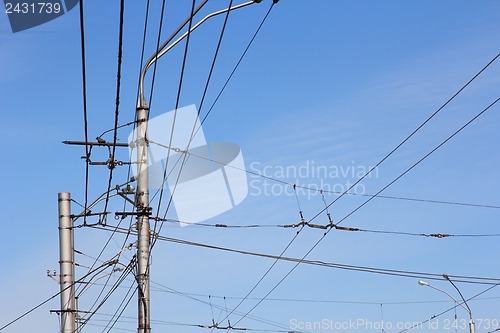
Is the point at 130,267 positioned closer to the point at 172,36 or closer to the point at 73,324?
the point at 73,324

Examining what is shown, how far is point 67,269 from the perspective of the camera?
84.1 ft

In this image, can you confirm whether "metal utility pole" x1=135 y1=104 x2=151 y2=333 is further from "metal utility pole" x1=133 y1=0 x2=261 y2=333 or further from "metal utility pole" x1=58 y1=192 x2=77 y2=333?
"metal utility pole" x1=58 y1=192 x2=77 y2=333

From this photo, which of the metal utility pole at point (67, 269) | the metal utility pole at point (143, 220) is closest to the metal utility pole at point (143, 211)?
the metal utility pole at point (143, 220)

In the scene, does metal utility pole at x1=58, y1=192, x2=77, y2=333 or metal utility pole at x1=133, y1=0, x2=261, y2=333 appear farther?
metal utility pole at x1=58, y1=192, x2=77, y2=333

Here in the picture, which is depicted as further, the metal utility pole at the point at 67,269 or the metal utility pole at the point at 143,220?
the metal utility pole at the point at 67,269

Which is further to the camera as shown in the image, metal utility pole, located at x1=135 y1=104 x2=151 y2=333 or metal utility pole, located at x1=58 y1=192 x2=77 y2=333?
metal utility pole, located at x1=58 y1=192 x2=77 y2=333

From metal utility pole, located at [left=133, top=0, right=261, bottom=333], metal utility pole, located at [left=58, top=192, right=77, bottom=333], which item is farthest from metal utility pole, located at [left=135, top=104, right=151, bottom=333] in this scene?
metal utility pole, located at [left=58, top=192, right=77, bottom=333]

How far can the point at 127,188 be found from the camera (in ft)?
80.0

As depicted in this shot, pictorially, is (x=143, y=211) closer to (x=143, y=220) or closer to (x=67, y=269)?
(x=143, y=220)

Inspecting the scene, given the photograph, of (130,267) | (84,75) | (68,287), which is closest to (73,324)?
(68,287)

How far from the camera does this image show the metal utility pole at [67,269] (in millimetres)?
25344

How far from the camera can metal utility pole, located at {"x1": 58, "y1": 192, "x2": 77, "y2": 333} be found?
83.1 feet

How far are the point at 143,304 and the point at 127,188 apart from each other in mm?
4225

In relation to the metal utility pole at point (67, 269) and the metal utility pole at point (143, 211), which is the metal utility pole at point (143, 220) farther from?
the metal utility pole at point (67, 269)
